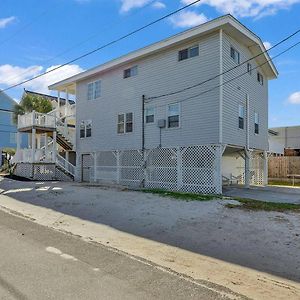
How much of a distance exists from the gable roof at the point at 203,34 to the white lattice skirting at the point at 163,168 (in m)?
5.24

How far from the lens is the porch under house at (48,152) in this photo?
76.2 ft

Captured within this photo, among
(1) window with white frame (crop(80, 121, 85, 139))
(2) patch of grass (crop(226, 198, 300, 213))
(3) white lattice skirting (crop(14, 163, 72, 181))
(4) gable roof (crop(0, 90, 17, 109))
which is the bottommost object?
(2) patch of grass (crop(226, 198, 300, 213))

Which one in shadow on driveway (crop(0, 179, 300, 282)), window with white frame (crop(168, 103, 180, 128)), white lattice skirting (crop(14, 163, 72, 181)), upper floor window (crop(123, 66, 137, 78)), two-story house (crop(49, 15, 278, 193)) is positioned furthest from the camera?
white lattice skirting (crop(14, 163, 72, 181))

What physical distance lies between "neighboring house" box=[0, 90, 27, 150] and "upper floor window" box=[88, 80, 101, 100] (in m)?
25.0

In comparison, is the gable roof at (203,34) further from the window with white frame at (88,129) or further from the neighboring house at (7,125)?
the neighboring house at (7,125)

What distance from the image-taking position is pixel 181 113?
56.9ft

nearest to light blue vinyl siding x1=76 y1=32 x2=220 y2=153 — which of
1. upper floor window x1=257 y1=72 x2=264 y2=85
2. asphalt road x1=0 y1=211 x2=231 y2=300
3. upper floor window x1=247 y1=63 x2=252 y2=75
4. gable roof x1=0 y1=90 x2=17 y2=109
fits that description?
upper floor window x1=247 y1=63 x2=252 y2=75

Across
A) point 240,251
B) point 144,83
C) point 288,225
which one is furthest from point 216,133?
point 240,251

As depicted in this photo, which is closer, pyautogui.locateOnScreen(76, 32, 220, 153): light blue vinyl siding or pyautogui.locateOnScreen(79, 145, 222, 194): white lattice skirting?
pyautogui.locateOnScreen(79, 145, 222, 194): white lattice skirting

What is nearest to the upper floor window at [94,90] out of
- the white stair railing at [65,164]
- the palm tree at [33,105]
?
the white stair railing at [65,164]

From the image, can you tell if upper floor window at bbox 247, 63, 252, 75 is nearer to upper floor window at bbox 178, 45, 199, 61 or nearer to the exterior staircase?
upper floor window at bbox 178, 45, 199, 61

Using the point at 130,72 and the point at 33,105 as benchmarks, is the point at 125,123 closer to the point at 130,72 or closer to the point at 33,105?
the point at 130,72

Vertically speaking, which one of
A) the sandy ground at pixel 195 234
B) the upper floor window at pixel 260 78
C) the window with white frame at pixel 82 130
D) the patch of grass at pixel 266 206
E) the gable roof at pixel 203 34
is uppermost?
the gable roof at pixel 203 34

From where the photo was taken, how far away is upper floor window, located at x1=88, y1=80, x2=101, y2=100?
2248 cm
